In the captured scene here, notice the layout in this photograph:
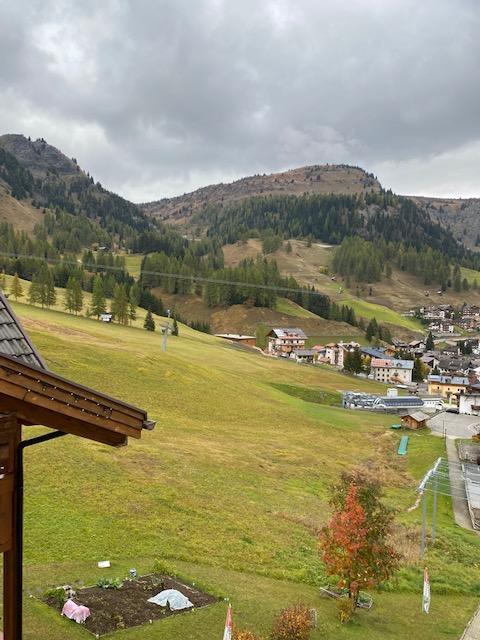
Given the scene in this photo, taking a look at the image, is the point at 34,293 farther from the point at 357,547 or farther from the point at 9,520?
the point at 9,520

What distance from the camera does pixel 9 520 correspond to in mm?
6344

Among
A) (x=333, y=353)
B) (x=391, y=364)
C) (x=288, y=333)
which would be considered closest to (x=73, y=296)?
(x=288, y=333)

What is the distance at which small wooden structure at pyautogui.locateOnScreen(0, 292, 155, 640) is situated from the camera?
608cm

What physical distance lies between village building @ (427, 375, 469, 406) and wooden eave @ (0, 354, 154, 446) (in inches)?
5780

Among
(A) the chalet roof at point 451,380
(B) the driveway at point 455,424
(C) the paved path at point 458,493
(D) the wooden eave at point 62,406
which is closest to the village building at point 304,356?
(A) the chalet roof at point 451,380

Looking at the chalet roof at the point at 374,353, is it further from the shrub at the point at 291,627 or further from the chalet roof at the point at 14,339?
the chalet roof at the point at 14,339

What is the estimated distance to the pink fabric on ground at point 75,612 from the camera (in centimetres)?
1734

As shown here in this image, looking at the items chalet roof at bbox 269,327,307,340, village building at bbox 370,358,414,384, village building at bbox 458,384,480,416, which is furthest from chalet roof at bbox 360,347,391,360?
village building at bbox 458,384,480,416

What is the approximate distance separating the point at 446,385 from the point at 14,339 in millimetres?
152644

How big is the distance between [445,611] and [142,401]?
132 ft

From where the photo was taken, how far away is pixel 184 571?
2323cm

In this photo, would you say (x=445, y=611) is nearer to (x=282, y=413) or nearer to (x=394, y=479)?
(x=394, y=479)

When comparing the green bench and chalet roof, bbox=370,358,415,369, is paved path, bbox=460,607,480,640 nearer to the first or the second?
the green bench

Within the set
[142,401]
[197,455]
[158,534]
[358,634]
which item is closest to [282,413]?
[142,401]
